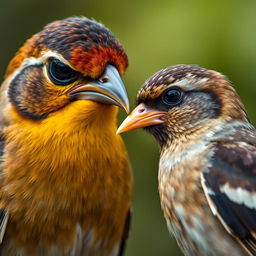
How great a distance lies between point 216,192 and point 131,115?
85cm

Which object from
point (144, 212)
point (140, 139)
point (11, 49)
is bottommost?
point (144, 212)

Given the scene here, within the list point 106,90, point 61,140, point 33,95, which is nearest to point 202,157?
point 106,90

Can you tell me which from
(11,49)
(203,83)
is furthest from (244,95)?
(11,49)

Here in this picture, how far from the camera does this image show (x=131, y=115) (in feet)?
20.4

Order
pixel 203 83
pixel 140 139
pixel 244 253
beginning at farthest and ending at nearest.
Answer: pixel 140 139
pixel 203 83
pixel 244 253

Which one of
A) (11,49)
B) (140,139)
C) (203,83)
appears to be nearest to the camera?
(203,83)

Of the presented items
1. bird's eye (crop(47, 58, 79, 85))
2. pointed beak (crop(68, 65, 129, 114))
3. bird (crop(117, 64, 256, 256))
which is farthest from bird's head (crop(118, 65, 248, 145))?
bird's eye (crop(47, 58, 79, 85))

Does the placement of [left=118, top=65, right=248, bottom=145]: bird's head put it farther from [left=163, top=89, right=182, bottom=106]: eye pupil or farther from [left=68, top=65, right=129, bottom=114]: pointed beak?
[left=68, top=65, right=129, bottom=114]: pointed beak

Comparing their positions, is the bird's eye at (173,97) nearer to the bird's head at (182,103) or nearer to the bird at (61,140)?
the bird's head at (182,103)

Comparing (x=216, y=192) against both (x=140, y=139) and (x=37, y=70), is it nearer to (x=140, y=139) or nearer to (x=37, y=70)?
(x=37, y=70)

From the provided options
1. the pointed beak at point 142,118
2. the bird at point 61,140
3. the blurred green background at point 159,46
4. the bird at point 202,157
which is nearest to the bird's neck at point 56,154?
the bird at point 61,140

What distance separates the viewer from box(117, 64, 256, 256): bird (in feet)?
18.8

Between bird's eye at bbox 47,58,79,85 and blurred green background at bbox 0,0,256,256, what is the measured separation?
4.33ft

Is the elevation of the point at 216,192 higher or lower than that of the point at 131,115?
lower
